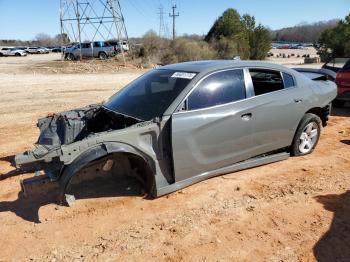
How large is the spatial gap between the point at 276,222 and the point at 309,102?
2.53m

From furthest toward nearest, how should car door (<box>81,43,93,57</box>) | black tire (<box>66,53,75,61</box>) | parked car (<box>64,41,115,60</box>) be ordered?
black tire (<box>66,53,75,61</box>), car door (<box>81,43,93,57</box>), parked car (<box>64,41,115,60</box>)

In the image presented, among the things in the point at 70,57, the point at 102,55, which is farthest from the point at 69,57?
the point at 102,55

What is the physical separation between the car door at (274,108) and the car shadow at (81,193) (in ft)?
5.94

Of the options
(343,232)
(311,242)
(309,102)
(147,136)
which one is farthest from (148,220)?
(309,102)

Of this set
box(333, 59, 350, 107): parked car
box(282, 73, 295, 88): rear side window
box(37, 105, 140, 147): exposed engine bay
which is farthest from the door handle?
box(333, 59, 350, 107): parked car

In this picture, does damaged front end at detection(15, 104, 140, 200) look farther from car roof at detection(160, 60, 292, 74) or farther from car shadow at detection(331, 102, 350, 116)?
car shadow at detection(331, 102, 350, 116)

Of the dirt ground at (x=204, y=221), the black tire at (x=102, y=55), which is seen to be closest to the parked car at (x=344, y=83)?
the dirt ground at (x=204, y=221)

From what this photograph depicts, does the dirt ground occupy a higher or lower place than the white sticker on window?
lower

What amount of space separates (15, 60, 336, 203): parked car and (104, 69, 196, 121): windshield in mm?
18

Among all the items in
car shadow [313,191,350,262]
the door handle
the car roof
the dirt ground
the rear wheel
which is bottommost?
car shadow [313,191,350,262]

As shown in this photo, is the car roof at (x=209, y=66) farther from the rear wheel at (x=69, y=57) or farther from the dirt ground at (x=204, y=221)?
the rear wheel at (x=69, y=57)

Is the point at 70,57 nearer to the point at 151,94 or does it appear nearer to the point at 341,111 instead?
the point at 341,111

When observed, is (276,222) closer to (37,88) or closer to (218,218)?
(218,218)

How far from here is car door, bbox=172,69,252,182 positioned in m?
4.50
